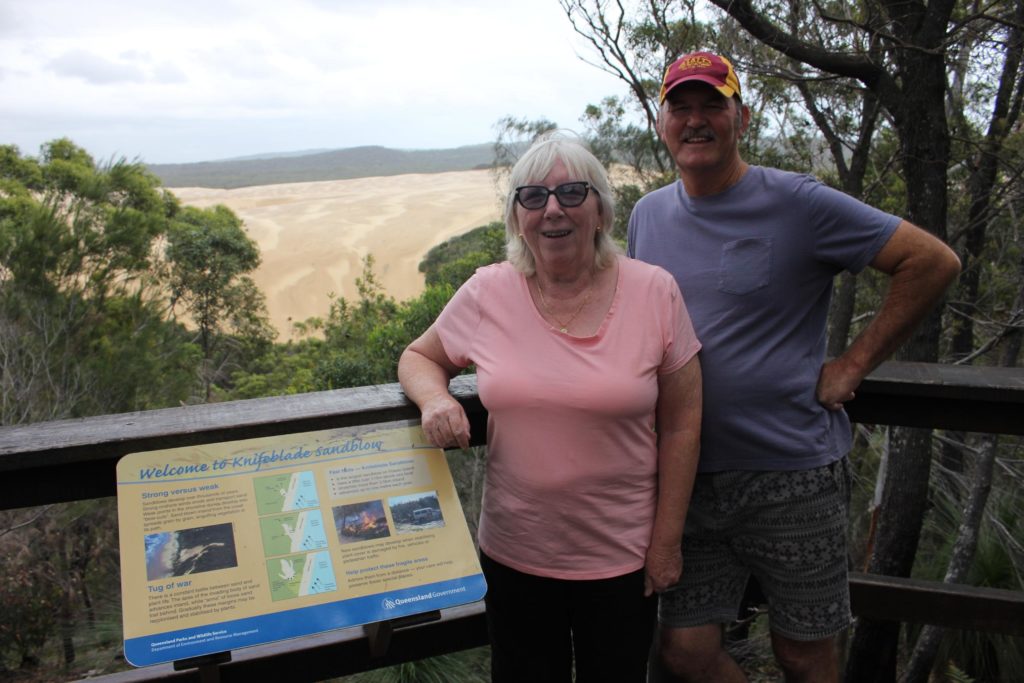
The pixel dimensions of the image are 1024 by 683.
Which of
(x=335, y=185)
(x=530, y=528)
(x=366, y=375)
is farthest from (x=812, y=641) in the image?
(x=335, y=185)

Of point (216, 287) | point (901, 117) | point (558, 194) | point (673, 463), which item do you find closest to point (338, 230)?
point (216, 287)

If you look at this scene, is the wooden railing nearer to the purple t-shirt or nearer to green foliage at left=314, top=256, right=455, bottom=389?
the purple t-shirt

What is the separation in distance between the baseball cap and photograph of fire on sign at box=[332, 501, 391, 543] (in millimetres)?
1163

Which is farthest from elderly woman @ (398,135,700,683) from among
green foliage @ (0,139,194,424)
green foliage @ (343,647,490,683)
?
green foliage @ (0,139,194,424)

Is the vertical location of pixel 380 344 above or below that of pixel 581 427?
below

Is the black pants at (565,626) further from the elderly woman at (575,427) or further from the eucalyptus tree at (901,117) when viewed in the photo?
the eucalyptus tree at (901,117)

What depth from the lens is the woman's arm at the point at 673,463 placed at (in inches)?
69.7

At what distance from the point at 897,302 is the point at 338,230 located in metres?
89.8

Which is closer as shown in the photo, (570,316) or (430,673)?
(570,316)

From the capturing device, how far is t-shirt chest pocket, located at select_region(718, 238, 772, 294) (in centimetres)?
185

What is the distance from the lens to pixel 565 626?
6.00 feet

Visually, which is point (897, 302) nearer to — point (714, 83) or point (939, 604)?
point (714, 83)

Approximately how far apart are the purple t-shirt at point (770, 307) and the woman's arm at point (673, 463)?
114 mm

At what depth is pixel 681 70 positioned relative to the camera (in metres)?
1.95
